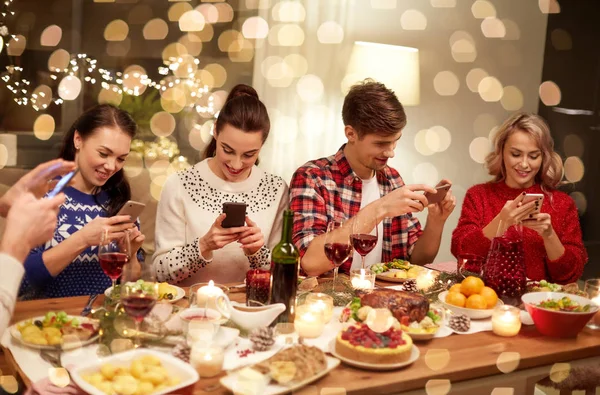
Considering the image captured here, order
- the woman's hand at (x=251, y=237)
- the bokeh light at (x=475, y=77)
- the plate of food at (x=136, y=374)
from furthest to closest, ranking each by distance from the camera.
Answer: the bokeh light at (x=475, y=77), the woman's hand at (x=251, y=237), the plate of food at (x=136, y=374)

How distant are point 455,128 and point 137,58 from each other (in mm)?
2181

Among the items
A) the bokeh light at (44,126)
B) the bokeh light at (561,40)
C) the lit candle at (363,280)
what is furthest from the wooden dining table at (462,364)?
the bokeh light at (561,40)

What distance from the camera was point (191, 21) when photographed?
4.60 meters

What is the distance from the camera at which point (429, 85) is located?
4.48 m

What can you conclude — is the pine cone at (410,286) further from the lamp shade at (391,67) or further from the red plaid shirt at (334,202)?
the lamp shade at (391,67)

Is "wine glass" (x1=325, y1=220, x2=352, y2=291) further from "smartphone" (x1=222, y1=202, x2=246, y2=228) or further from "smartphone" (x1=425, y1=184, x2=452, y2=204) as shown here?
"smartphone" (x1=425, y1=184, x2=452, y2=204)

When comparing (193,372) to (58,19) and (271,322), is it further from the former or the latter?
(58,19)

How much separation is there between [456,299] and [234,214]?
0.68 m

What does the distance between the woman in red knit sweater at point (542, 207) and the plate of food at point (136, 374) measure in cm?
158

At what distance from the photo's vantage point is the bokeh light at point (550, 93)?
15.1ft

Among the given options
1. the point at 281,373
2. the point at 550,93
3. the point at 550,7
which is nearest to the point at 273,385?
the point at 281,373

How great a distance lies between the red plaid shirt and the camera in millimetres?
2414

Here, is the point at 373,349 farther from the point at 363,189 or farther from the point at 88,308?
the point at 363,189

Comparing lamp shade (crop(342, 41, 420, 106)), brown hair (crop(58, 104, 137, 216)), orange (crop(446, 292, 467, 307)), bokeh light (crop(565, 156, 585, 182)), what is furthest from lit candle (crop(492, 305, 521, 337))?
bokeh light (crop(565, 156, 585, 182))
